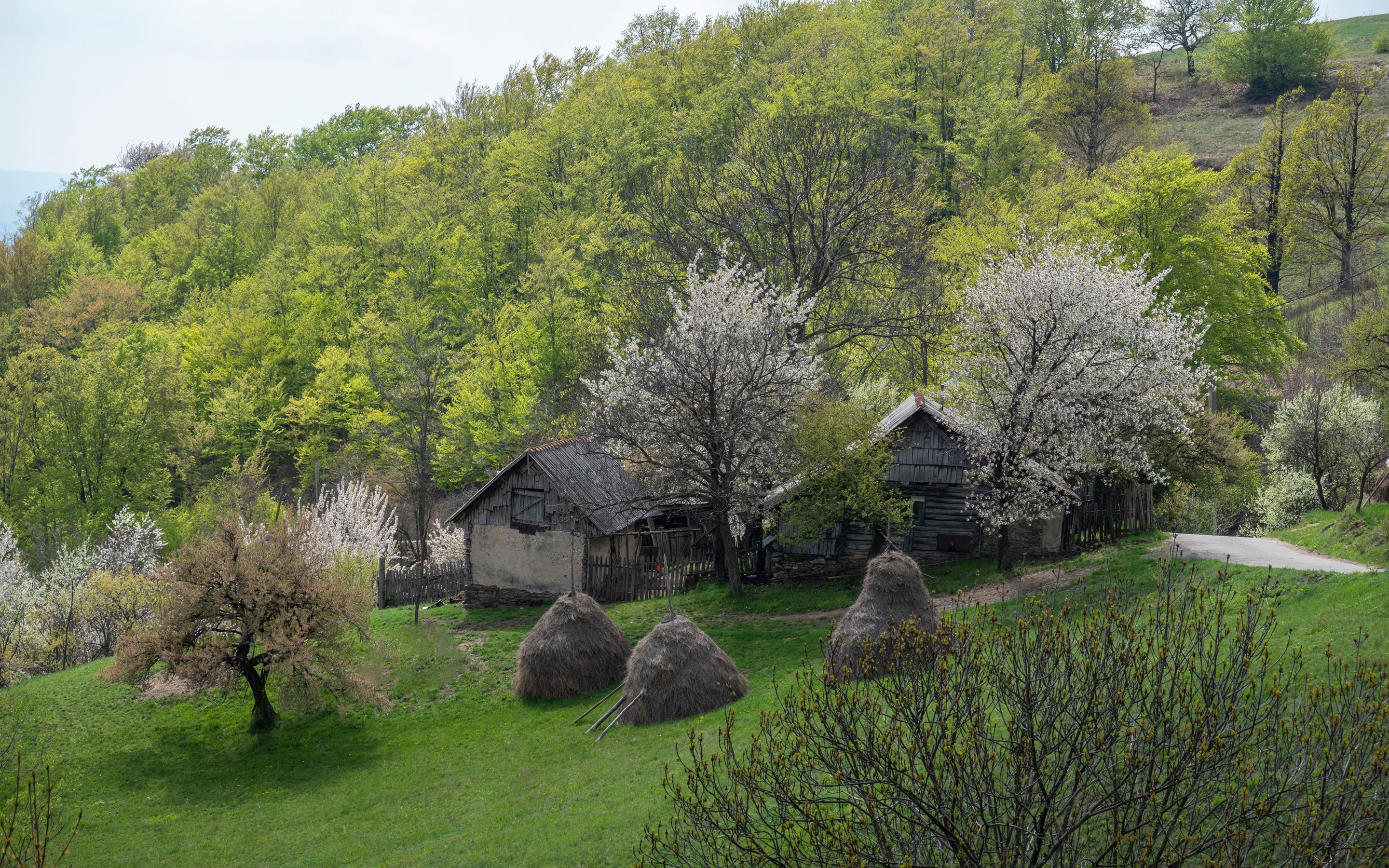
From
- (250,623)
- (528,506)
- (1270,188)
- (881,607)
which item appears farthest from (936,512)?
(1270,188)

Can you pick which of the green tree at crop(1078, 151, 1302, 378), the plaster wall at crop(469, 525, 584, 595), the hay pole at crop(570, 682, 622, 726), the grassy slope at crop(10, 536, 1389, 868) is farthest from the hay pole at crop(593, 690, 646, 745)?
the green tree at crop(1078, 151, 1302, 378)

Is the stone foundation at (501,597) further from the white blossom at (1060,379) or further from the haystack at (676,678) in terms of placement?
the white blossom at (1060,379)

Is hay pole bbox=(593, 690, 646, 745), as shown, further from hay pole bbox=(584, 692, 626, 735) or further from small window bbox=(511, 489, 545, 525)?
small window bbox=(511, 489, 545, 525)

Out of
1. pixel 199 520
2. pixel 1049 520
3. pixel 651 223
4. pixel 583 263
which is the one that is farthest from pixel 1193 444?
pixel 199 520

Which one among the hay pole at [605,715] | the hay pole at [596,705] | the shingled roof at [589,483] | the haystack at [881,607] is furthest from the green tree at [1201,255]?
the hay pole at [605,715]

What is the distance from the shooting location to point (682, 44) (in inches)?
2995

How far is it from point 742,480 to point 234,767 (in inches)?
526

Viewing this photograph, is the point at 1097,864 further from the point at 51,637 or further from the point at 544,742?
the point at 51,637

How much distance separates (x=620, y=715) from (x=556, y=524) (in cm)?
1059

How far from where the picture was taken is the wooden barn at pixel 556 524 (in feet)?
90.4

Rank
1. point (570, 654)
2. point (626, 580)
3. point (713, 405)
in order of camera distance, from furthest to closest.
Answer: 1. point (626, 580)
2. point (713, 405)
3. point (570, 654)

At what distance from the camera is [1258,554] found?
22922 mm

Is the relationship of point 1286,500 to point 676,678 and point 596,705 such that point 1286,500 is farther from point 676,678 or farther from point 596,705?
point 596,705

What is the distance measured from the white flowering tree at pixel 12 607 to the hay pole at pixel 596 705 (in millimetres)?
16600
